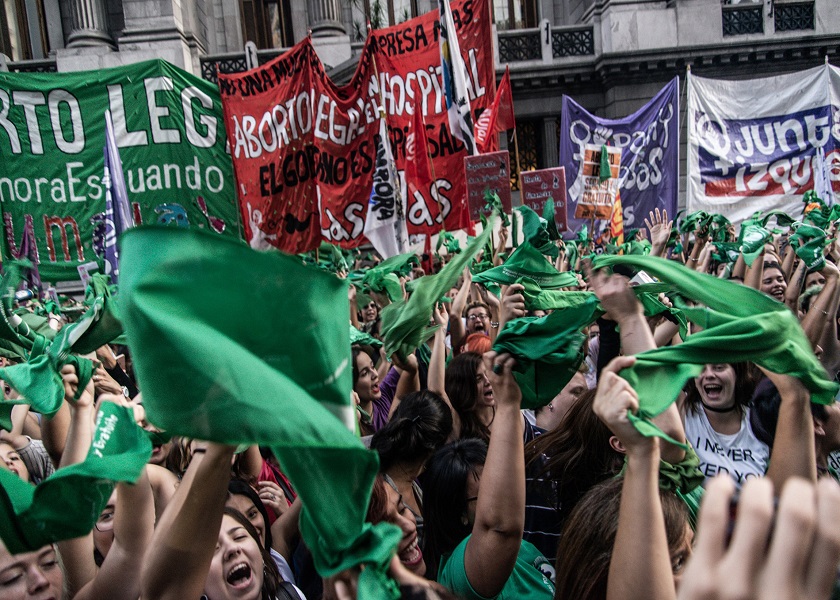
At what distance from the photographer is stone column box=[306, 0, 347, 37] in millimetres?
19750

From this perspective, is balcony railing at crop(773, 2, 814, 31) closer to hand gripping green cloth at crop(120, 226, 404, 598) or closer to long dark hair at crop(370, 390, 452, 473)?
long dark hair at crop(370, 390, 452, 473)

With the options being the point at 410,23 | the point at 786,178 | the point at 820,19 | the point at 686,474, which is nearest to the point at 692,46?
the point at 820,19

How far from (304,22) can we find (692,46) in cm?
1089

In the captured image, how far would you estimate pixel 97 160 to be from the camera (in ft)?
32.8

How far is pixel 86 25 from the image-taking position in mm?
18469

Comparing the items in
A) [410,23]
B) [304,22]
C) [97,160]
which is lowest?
[97,160]

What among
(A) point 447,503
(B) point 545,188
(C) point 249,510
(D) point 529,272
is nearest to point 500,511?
(A) point 447,503

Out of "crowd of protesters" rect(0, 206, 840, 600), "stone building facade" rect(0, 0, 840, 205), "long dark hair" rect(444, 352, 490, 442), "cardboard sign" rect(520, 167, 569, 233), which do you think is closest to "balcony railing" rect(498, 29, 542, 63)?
"stone building facade" rect(0, 0, 840, 205)

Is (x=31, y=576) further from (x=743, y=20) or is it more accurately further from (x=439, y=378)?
(x=743, y=20)

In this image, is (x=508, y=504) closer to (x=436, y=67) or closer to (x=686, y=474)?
(x=686, y=474)

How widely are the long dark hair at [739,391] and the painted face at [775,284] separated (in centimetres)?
233

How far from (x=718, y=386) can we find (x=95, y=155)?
9.04 m

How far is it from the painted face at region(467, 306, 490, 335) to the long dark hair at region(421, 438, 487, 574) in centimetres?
286

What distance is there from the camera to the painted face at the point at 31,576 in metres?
1.77
